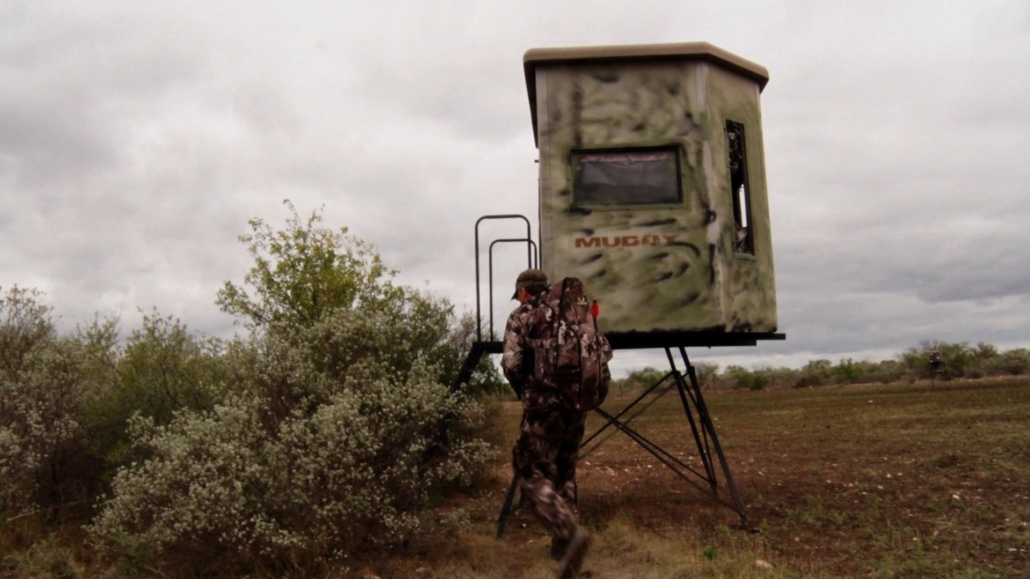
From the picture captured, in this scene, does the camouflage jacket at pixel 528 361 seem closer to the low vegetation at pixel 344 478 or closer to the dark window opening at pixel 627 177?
the low vegetation at pixel 344 478

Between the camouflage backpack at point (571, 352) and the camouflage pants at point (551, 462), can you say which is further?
the camouflage backpack at point (571, 352)

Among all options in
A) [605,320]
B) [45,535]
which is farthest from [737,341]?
[45,535]

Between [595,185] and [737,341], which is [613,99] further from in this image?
[737,341]

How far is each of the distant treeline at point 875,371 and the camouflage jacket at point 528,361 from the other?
1462 inches

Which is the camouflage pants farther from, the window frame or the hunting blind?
the window frame

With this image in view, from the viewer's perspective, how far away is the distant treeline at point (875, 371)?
40562mm

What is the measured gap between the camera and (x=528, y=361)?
6391 millimetres

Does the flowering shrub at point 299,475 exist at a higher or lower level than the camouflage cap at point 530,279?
lower

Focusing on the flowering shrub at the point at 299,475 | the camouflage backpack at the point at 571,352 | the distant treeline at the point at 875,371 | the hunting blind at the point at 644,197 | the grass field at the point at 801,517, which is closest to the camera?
the camouflage backpack at the point at 571,352

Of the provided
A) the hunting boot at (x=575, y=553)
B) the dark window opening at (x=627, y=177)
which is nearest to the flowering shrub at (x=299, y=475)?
the hunting boot at (x=575, y=553)

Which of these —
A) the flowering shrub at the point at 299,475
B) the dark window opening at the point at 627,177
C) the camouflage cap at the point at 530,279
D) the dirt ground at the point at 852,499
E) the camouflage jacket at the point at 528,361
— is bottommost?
the dirt ground at the point at 852,499

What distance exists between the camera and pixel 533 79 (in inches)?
342

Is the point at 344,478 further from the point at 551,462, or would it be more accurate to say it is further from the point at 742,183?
the point at 742,183

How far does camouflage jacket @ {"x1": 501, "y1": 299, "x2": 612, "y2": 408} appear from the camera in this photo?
6258 mm
